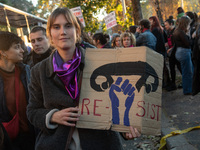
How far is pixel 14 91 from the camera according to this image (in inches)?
97.7

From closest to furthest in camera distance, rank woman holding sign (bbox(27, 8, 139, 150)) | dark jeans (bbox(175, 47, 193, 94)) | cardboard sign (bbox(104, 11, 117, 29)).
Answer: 1. woman holding sign (bbox(27, 8, 139, 150))
2. dark jeans (bbox(175, 47, 193, 94))
3. cardboard sign (bbox(104, 11, 117, 29))

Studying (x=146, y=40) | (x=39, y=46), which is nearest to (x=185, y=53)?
(x=146, y=40)

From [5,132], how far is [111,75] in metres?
1.33

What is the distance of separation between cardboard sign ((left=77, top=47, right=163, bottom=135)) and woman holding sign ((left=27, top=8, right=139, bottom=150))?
0.09 metres

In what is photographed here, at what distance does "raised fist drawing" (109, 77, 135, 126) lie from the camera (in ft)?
5.00

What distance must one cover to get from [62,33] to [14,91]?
1.16m

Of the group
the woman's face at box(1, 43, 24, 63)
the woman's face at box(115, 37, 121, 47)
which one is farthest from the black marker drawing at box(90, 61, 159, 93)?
the woman's face at box(115, 37, 121, 47)

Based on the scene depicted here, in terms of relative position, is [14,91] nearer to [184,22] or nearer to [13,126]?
[13,126]

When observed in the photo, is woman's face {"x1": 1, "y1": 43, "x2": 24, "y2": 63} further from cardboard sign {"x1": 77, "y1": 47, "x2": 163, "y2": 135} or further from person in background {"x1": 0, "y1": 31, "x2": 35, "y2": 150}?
cardboard sign {"x1": 77, "y1": 47, "x2": 163, "y2": 135}

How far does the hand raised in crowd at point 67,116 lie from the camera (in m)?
1.54

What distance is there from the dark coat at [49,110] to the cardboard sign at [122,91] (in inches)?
5.6

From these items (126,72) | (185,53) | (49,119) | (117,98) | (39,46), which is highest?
(39,46)

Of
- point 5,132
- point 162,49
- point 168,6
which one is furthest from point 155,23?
point 168,6

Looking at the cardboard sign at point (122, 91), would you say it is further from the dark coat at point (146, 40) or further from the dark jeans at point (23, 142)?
the dark coat at point (146, 40)
